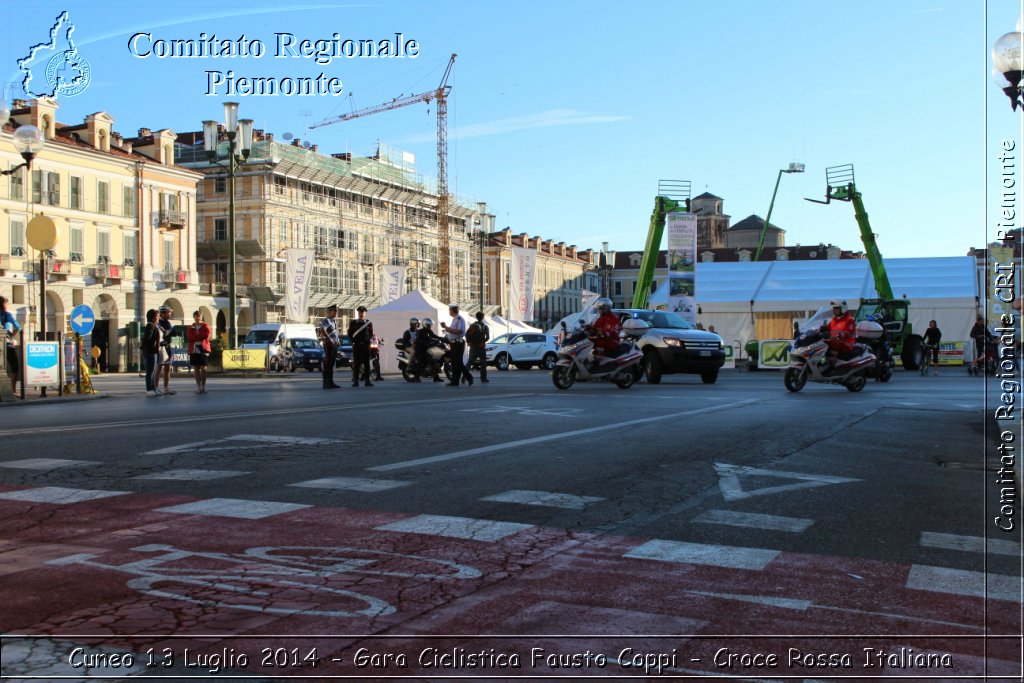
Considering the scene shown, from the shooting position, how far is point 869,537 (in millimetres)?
5664

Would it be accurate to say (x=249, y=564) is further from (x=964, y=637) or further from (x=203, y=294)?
(x=203, y=294)

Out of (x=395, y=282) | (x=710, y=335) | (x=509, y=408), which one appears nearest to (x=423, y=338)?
(x=710, y=335)

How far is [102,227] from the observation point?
63250 millimetres

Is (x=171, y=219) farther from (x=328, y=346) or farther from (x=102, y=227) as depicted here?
(x=328, y=346)

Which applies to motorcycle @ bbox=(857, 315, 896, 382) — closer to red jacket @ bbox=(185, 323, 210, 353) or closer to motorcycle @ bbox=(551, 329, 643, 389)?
motorcycle @ bbox=(551, 329, 643, 389)

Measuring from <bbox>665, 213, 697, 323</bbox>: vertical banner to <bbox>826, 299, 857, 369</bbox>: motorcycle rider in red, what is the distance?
26287 mm

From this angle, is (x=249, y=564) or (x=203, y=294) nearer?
(x=249, y=564)

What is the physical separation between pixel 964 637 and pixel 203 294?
71.9m

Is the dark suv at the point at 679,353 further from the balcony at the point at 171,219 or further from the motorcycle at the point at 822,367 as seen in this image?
the balcony at the point at 171,219

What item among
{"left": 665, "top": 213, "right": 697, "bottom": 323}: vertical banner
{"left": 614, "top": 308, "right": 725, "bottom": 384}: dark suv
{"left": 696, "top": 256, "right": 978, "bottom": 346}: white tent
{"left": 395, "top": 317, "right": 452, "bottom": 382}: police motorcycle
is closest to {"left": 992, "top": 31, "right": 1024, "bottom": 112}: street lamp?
{"left": 614, "top": 308, "right": 725, "bottom": 384}: dark suv

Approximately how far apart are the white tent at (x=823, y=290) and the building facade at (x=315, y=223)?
39027mm

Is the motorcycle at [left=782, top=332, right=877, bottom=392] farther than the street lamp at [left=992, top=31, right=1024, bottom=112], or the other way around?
the motorcycle at [left=782, top=332, right=877, bottom=392]

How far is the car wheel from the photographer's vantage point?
79.7 feet

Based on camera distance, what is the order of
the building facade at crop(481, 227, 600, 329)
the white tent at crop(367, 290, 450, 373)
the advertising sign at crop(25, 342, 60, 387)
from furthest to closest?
the building facade at crop(481, 227, 600, 329)
the white tent at crop(367, 290, 450, 373)
the advertising sign at crop(25, 342, 60, 387)
